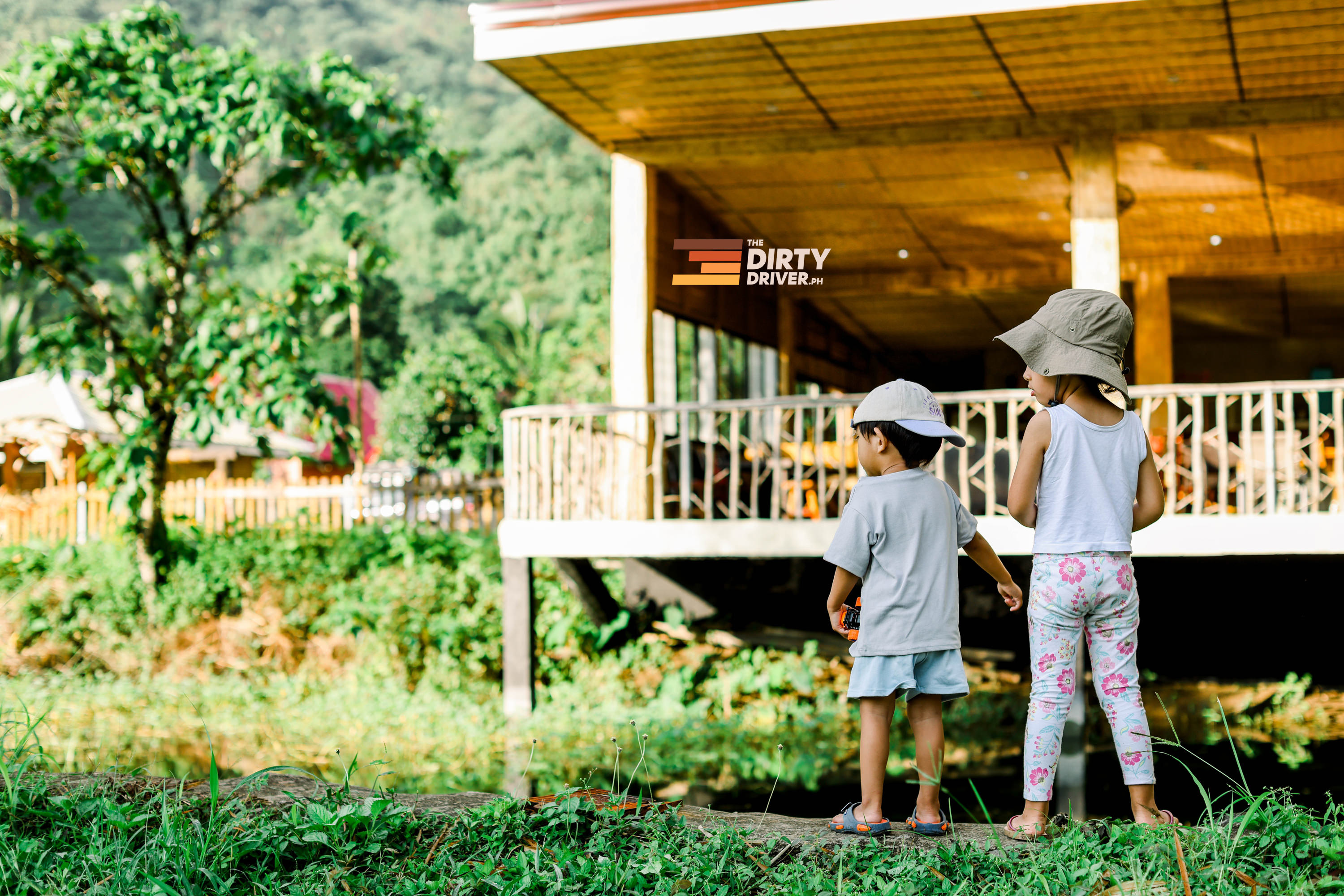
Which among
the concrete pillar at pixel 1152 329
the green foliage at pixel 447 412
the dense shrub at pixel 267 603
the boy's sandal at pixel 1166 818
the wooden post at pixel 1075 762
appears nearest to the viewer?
the boy's sandal at pixel 1166 818

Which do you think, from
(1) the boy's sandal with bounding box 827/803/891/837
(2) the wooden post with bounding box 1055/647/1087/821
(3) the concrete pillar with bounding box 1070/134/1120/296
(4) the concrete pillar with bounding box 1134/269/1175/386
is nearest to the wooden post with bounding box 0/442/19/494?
(4) the concrete pillar with bounding box 1134/269/1175/386

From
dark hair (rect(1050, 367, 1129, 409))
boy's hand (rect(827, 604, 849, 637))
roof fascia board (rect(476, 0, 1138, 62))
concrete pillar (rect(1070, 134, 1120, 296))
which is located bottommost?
boy's hand (rect(827, 604, 849, 637))

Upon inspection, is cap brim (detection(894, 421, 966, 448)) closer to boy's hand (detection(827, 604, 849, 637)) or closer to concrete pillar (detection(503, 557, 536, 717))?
boy's hand (detection(827, 604, 849, 637))

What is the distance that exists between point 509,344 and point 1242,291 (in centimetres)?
2493

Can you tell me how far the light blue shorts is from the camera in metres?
3.17

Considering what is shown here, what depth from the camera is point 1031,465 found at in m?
3.21

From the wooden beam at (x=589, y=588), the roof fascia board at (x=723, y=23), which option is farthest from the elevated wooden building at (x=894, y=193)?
the wooden beam at (x=589, y=588)

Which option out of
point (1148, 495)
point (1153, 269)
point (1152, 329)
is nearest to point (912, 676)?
point (1148, 495)

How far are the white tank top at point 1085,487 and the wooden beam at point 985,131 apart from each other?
20.7ft

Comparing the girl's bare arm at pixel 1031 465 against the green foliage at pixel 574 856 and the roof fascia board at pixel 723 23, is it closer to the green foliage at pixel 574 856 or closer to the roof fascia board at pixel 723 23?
the green foliage at pixel 574 856

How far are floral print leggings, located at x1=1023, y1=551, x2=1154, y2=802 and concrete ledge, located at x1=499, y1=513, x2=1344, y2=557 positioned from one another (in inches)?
141

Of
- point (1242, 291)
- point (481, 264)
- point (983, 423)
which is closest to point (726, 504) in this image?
point (983, 423)

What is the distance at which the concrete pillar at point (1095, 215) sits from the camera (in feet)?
28.1

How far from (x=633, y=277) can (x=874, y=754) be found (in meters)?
6.52
